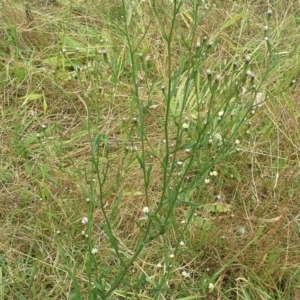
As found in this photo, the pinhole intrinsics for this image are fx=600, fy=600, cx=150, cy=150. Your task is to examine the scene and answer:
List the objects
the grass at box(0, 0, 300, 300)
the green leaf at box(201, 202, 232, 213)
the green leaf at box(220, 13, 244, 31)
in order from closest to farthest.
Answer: the grass at box(0, 0, 300, 300), the green leaf at box(201, 202, 232, 213), the green leaf at box(220, 13, 244, 31)

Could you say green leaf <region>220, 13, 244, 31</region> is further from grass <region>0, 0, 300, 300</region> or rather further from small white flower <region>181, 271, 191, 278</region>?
small white flower <region>181, 271, 191, 278</region>

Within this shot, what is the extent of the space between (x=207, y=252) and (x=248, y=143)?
0.47m

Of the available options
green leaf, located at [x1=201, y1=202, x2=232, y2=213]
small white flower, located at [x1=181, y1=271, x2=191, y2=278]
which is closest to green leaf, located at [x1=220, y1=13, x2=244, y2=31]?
green leaf, located at [x1=201, y1=202, x2=232, y2=213]

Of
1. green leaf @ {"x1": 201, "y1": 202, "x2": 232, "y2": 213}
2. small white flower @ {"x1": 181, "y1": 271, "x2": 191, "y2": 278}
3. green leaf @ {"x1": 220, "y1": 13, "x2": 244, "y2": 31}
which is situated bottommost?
small white flower @ {"x1": 181, "y1": 271, "x2": 191, "y2": 278}

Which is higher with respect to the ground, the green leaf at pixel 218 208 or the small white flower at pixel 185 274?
the green leaf at pixel 218 208

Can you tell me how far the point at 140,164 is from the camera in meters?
1.31

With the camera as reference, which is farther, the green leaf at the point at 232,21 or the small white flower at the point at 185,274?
the green leaf at the point at 232,21

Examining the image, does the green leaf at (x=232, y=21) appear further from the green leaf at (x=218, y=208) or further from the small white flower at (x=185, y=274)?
the small white flower at (x=185, y=274)

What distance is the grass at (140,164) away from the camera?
1.57 m

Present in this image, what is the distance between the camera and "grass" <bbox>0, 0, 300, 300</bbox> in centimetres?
157

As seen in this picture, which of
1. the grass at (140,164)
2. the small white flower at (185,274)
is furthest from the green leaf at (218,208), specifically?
the small white flower at (185,274)

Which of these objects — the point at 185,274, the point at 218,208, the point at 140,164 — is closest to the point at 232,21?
the point at 218,208

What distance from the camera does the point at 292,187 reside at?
1.92 meters

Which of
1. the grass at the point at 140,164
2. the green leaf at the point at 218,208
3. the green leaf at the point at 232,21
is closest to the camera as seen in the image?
the grass at the point at 140,164
